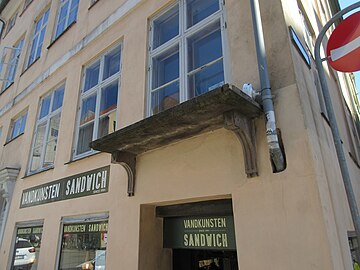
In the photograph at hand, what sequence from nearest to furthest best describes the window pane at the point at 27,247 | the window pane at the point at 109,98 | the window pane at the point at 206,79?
the window pane at the point at 206,79
the window pane at the point at 109,98
the window pane at the point at 27,247

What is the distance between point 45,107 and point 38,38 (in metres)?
3.14

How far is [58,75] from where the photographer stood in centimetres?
668

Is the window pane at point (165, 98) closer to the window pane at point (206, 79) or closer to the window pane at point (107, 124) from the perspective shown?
the window pane at point (206, 79)

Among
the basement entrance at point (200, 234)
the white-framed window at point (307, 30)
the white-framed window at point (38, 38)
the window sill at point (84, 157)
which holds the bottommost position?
the basement entrance at point (200, 234)

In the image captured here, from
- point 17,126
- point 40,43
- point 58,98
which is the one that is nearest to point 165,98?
point 58,98

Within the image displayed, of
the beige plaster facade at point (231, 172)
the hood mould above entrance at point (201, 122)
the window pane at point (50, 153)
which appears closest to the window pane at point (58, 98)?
the beige plaster facade at point (231, 172)

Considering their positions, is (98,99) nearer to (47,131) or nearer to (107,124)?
(107,124)

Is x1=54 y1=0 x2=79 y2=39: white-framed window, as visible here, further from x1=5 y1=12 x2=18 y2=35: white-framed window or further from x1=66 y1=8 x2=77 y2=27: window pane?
x1=5 y1=12 x2=18 y2=35: white-framed window

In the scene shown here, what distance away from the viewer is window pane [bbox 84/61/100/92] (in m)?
5.53

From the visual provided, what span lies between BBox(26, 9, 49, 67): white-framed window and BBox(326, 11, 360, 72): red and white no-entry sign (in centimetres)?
800

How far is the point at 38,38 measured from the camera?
29.2 feet

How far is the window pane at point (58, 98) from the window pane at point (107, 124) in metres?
2.01

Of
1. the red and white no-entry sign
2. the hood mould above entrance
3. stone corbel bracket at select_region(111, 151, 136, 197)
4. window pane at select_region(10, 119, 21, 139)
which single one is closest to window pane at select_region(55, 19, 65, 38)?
window pane at select_region(10, 119, 21, 139)

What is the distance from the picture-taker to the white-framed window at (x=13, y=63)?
10031 mm
